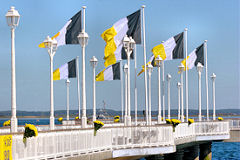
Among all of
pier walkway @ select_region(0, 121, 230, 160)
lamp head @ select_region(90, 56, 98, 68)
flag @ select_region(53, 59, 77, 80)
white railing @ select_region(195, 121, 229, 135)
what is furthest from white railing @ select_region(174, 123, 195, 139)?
flag @ select_region(53, 59, 77, 80)

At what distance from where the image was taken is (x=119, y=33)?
48656 millimetres

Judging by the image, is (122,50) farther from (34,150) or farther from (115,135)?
(34,150)

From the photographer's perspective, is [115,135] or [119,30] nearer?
[115,135]

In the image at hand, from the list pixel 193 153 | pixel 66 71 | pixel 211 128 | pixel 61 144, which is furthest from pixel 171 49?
pixel 61 144

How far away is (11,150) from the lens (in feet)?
90.8

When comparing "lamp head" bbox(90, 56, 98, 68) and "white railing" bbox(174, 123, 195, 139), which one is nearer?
"lamp head" bbox(90, 56, 98, 68)

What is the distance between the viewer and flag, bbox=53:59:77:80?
191 feet

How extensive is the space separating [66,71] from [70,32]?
44.7 ft

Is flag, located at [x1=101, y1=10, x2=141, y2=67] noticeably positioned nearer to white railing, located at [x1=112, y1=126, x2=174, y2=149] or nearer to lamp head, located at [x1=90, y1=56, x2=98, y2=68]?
lamp head, located at [x1=90, y1=56, x2=98, y2=68]

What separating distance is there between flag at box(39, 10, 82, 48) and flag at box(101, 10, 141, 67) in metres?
2.62

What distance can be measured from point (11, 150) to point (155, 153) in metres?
16.6

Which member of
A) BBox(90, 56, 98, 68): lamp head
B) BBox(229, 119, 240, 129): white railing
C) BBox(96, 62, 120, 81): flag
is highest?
BBox(90, 56, 98, 68): lamp head

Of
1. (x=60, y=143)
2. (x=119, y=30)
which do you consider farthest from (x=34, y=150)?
(x=119, y=30)

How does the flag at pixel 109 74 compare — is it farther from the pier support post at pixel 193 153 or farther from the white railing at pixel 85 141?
the white railing at pixel 85 141
